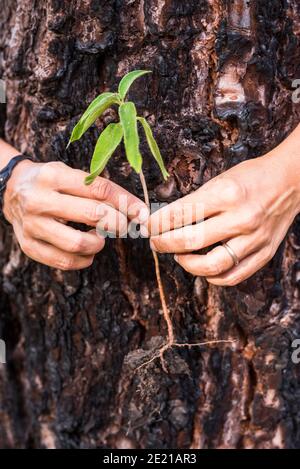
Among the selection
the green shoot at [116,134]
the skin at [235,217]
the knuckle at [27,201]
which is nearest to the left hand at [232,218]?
the skin at [235,217]

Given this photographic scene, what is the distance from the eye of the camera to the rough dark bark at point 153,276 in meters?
1.10

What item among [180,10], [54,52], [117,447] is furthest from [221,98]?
[117,447]

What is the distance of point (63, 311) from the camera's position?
1368mm

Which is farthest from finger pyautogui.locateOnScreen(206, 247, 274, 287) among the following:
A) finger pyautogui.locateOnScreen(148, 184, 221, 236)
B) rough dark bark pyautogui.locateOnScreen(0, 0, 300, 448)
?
rough dark bark pyautogui.locateOnScreen(0, 0, 300, 448)

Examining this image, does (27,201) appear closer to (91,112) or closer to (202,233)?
(91,112)

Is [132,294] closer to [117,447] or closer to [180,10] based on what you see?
[117,447]

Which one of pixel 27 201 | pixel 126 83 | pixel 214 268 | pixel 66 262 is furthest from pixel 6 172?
pixel 214 268

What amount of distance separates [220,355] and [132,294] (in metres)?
0.25

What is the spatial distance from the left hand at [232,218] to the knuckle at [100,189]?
10cm

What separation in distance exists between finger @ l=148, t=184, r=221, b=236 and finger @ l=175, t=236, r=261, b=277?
63mm

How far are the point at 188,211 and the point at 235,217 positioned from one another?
0.08 meters

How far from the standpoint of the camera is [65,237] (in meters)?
1.00

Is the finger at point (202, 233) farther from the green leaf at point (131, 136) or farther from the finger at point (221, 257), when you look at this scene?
the green leaf at point (131, 136)

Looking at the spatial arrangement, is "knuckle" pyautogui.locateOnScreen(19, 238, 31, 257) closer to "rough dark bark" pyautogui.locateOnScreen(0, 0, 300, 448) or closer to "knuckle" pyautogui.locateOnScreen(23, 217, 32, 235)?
"knuckle" pyautogui.locateOnScreen(23, 217, 32, 235)
